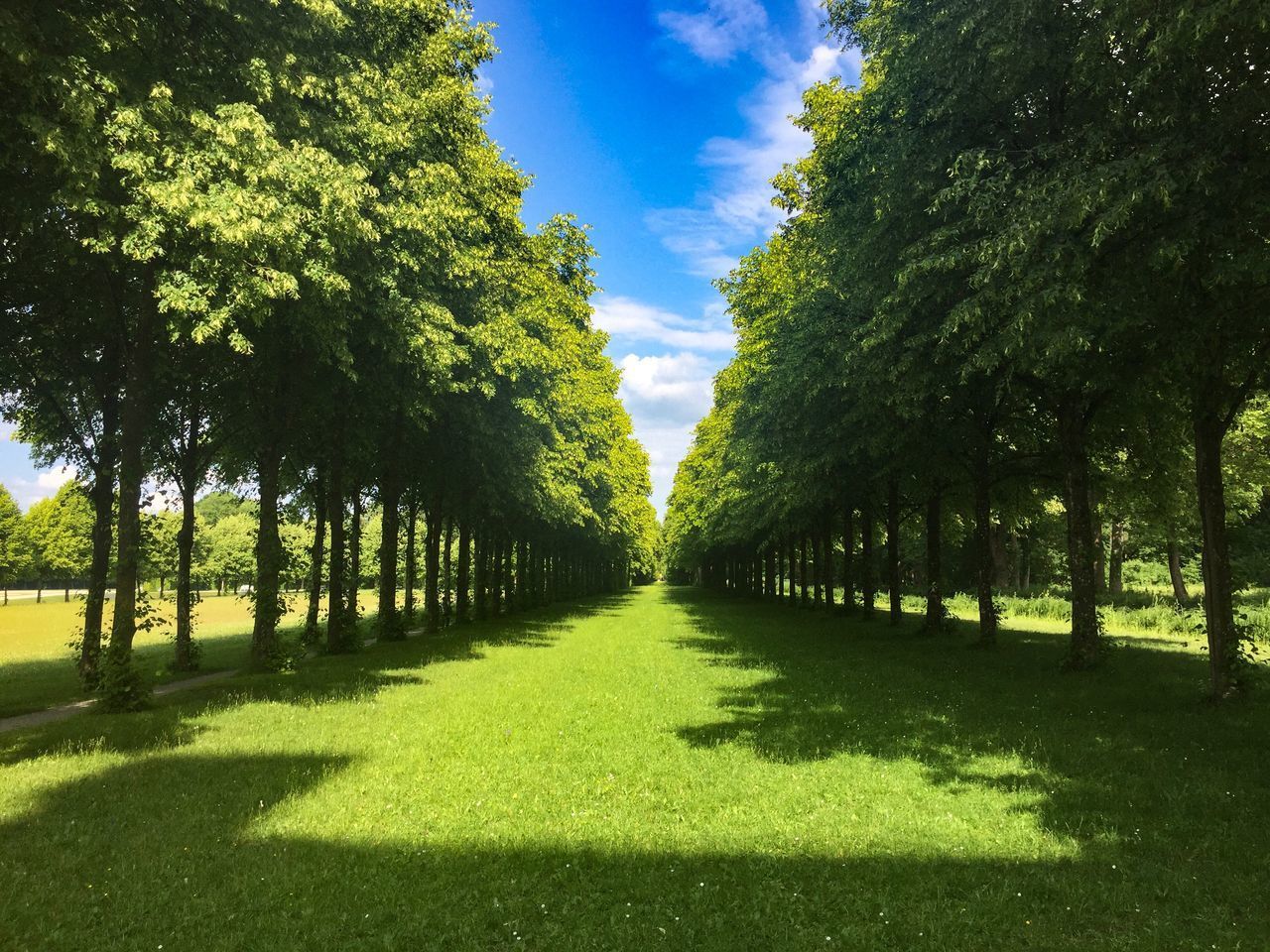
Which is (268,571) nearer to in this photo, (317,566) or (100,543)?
(100,543)

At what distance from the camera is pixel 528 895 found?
5.54 metres

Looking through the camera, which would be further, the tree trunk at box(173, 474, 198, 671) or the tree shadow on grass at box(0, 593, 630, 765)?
the tree trunk at box(173, 474, 198, 671)

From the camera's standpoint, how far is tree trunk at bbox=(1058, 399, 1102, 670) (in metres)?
14.8

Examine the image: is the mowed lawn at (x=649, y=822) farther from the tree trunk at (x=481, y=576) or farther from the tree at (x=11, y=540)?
the tree at (x=11, y=540)

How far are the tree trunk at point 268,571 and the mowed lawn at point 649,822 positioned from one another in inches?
134

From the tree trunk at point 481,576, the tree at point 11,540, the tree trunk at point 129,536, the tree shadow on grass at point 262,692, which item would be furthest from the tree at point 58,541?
the tree trunk at point 129,536

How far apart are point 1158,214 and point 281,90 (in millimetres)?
13339

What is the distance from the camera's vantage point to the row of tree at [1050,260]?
8.22 meters

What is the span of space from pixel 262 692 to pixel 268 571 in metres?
3.53

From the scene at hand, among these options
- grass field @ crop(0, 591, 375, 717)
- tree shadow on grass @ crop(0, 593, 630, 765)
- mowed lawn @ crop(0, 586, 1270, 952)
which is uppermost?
mowed lawn @ crop(0, 586, 1270, 952)

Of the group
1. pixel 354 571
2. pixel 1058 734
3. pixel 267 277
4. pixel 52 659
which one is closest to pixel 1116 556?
pixel 1058 734

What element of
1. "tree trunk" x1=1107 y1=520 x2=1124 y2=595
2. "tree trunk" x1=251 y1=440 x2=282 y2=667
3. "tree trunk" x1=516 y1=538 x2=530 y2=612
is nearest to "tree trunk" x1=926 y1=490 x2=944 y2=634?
"tree trunk" x1=251 y1=440 x2=282 y2=667

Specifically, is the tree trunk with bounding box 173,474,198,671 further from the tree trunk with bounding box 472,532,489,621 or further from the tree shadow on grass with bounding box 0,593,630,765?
the tree trunk with bounding box 472,532,489,621

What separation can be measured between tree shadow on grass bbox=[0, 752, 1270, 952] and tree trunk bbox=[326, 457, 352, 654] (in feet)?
46.0
